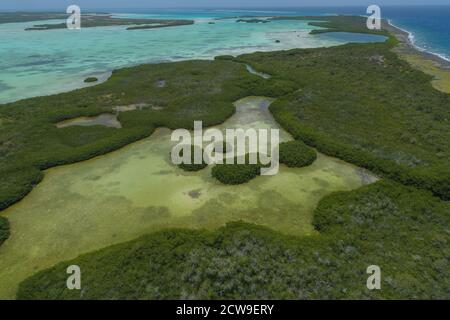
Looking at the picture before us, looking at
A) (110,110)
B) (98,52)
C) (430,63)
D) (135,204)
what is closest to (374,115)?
(135,204)

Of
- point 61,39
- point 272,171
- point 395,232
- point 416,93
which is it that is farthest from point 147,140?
point 61,39

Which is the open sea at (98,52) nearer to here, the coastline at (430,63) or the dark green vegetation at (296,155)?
the coastline at (430,63)

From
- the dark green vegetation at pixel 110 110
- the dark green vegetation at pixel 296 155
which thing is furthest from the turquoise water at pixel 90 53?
the dark green vegetation at pixel 296 155

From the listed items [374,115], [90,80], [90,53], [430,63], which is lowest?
[374,115]

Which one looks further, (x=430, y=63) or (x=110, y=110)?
(x=430, y=63)

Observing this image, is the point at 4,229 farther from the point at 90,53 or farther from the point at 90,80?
the point at 90,53

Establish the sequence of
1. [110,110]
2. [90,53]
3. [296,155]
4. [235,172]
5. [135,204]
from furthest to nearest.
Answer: [90,53]
[110,110]
[296,155]
[235,172]
[135,204]

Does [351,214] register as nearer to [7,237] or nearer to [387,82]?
[7,237]
